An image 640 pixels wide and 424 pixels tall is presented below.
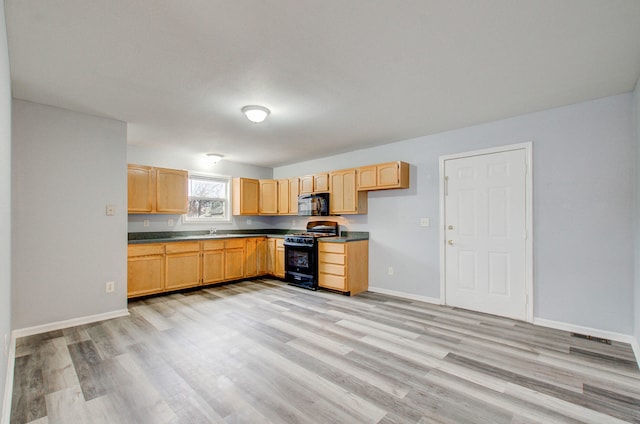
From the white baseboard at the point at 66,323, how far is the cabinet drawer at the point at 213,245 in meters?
1.58

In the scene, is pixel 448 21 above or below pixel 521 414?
above

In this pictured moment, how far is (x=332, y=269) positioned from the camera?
4746 millimetres

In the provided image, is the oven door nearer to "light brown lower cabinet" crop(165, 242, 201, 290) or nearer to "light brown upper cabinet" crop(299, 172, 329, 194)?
"light brown upper cabinet" crop(299, 172, 329, 194)

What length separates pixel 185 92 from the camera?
286 cm

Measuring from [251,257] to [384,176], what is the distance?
303cm

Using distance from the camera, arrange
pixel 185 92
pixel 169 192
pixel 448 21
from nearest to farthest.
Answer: pixel 448 21, pixel 185 92, pixel 169 192

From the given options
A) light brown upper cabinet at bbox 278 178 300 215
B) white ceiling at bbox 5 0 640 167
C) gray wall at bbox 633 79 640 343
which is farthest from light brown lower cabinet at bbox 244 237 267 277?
gray wall at bbox 633 79 640 343

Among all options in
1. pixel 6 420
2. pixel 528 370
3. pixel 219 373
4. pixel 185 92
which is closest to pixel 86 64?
pixel 185 92

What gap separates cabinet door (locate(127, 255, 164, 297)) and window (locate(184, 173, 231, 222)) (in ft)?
3.77

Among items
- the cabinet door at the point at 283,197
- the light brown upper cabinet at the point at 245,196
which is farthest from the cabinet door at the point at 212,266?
the cabinet door at the point at 283,197

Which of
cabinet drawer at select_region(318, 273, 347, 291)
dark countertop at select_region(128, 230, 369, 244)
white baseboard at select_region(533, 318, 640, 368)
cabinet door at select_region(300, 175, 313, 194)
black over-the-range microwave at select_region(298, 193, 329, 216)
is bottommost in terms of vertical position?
white baseboard at select_region(533, 318, 640, 368)

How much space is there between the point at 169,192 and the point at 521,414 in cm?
512

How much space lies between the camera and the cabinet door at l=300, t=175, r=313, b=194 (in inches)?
220

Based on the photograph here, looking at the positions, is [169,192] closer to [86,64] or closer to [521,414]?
[86,64]
